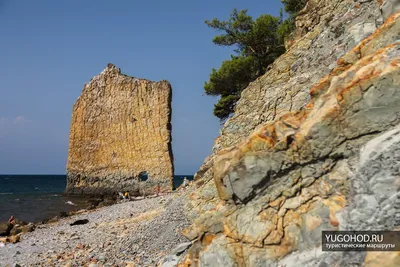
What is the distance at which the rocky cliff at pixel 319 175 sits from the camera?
4.10 m

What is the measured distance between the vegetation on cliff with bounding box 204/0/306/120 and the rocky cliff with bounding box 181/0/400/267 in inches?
623

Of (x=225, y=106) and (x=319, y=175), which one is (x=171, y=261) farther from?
(x=225, y=106)

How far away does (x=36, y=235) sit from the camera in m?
16.0

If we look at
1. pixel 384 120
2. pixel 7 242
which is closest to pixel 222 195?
pixel 384 120

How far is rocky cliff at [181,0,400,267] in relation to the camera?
410 centimetres

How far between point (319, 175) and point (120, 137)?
3411 centimetres

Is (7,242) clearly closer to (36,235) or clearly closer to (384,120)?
(36,235)

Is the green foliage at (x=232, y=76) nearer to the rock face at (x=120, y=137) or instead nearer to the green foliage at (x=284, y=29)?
the green foliage at (x=284, y=29)

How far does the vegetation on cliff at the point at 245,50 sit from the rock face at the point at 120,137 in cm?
1278

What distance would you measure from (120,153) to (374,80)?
34450 millimetres

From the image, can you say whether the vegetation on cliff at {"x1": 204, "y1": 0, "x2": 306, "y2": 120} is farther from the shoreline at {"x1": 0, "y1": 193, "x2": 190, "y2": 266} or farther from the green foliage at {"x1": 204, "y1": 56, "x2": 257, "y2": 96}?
the shoreline at {"x1": 0, "y1": 193, "x2": 190, "y2": 266}

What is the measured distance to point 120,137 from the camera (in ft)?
122

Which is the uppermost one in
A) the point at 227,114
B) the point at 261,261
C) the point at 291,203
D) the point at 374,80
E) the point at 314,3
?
the point at 314,3

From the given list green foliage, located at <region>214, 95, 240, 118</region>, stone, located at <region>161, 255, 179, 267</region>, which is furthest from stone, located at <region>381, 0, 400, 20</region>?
green foliage, located at <region>214, 95, 240, 118</region>
